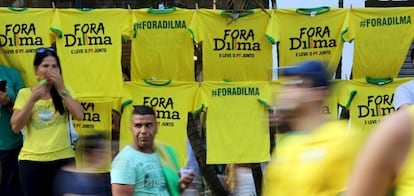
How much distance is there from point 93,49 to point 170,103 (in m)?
0.98

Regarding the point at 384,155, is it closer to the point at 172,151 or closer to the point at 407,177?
the point at 407,177

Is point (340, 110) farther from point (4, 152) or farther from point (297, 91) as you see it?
point (297, 91)

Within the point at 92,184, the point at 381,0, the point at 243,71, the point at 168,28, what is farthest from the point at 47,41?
the point at 381,0

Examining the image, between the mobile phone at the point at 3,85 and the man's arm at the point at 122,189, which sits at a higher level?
the mobile phone at the point at 3,85

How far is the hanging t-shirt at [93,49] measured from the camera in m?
7.11

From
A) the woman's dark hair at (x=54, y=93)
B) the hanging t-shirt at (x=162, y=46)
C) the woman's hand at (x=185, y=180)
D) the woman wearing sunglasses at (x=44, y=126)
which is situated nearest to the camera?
the woman's hand at (x=185, y=180)

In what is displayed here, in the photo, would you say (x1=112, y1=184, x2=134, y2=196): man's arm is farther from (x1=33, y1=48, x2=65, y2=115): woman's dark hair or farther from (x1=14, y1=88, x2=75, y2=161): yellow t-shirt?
(x1=33, y1=48, x2=65, y2=115): woman's dark hair

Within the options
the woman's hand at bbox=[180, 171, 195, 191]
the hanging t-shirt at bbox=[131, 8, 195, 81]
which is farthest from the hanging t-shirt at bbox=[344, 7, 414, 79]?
the woman's hand at bbox=[180, 171, 195, 191]

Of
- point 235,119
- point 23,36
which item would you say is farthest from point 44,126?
point 235,119

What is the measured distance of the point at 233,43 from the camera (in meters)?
7.30

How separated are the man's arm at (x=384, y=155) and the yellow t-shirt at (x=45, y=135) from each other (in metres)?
3.73

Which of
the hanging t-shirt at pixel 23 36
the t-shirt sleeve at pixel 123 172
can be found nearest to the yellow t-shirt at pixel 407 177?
the t-shirt sleeve at pixel 123 172

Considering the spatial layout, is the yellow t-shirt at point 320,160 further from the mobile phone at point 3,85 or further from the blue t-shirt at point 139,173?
the mobile phone at point 3,85

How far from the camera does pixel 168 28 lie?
7.25 m
